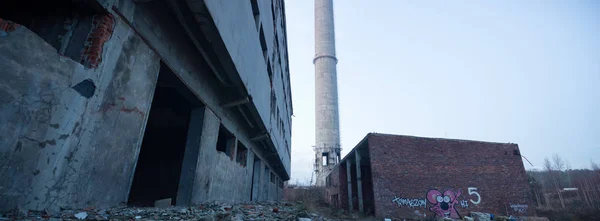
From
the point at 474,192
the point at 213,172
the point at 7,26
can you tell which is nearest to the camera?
the point at 7,26

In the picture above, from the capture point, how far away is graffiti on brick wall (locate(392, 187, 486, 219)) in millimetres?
12573

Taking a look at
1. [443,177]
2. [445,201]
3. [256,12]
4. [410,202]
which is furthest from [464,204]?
[256,12]

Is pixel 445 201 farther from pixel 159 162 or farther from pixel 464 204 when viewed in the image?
pixel 159 162

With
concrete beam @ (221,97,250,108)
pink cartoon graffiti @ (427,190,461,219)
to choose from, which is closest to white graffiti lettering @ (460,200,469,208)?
pink cartoon graffiti @ (427,190,461,219)

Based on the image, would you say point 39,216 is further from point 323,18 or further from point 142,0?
point 323,18

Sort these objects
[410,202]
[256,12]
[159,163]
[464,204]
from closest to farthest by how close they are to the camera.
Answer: [256,12] → [159,163] → [410,202] → [464,204]

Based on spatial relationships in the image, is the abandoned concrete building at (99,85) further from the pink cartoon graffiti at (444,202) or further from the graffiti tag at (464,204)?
the graffiti tag at (464,204)

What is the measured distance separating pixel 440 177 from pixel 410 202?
7.71 feet

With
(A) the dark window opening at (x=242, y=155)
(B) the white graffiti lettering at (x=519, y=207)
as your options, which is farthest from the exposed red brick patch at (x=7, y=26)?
(B) the white graffiti lettering at (x=519, y=207)

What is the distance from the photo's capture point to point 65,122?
7.61 ft

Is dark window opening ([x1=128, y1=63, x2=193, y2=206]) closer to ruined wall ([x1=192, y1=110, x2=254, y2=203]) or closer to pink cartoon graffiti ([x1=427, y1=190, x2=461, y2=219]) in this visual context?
ruined wall ([x1=192, y1=110, x2=254, y2=203])

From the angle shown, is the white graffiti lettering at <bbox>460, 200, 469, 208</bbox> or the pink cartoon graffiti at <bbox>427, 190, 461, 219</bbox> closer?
the pink cartoon graffiti at <bbox>427, 190, 461, 219</bbox>

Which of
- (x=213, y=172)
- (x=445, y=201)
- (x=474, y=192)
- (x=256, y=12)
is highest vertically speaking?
(x=256, y=12)

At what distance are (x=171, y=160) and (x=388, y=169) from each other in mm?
9683
